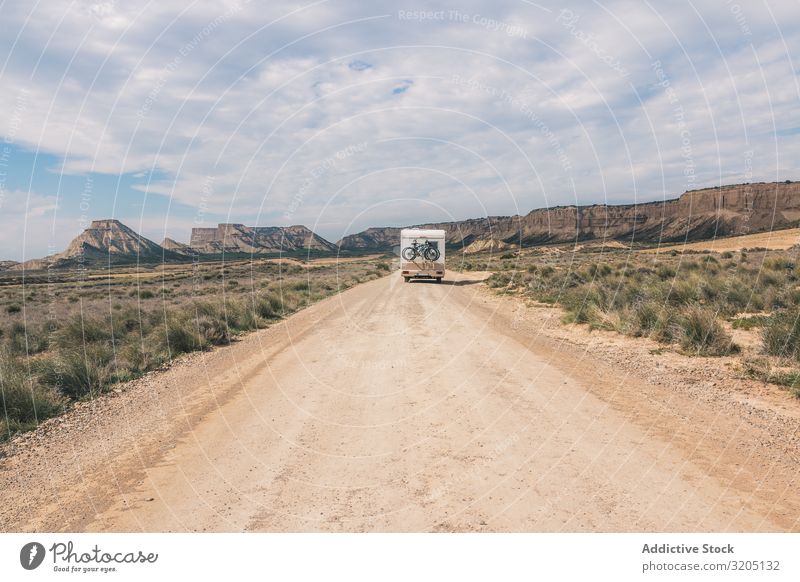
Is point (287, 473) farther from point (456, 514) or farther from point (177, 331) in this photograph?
point (177, 331)

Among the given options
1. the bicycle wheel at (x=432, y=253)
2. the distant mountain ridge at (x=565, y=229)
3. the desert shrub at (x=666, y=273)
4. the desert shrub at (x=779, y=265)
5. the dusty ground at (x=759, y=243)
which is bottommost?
the desert shrub at (x=666, y=273)

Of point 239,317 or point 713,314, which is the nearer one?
point 713,314

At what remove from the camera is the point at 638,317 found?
40.1 feet

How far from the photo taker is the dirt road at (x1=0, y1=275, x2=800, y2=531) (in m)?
4.00

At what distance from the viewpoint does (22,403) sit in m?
7.48

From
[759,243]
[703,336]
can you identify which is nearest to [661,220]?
[759,243]

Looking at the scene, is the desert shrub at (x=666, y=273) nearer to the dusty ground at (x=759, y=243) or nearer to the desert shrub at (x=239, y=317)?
the desert shrub at (x=239, y=317)

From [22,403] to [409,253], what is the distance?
81.3 feet

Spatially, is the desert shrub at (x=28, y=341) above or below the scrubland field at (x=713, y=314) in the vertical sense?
below

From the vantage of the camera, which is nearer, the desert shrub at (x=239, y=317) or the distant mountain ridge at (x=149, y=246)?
the desert shrub at (x=239, y=317)

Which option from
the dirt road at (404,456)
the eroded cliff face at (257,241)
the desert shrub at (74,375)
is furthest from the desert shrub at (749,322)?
the eroded cliff face at (257,241)

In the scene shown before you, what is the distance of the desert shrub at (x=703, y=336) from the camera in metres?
9.70

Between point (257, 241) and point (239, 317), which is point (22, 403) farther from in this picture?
point (257, 241)

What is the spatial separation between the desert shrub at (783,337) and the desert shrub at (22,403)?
12.6 meters
